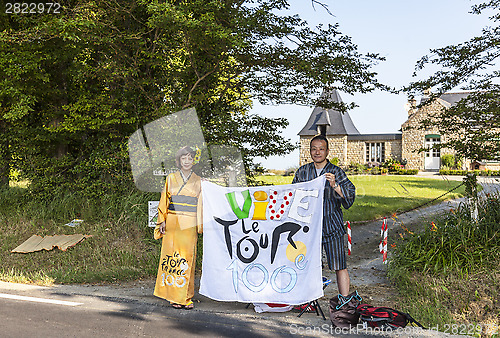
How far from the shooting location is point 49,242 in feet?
27.7

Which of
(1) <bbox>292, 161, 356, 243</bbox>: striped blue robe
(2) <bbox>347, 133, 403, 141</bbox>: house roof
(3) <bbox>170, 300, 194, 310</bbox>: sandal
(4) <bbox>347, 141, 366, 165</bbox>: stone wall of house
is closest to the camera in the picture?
(1) <bbox>292, 161, 356, 243</bbox>: striped blue robe

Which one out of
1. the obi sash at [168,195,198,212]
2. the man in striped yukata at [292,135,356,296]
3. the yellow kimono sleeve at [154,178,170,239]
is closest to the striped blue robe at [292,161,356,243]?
the man in striped yukata at [292,135,356,296]

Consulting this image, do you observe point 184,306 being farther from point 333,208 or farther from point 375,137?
point 375,137

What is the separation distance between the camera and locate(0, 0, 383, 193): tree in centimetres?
924

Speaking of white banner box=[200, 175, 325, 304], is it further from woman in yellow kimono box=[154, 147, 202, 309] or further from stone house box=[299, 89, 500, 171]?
stone house box=[299, 89, 500, 171]

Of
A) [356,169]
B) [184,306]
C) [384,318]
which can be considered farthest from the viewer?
[356,169]

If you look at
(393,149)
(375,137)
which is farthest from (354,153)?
(393,149)

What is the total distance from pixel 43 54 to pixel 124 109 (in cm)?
252

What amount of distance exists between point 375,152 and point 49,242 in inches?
1448

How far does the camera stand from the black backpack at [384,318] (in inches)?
174

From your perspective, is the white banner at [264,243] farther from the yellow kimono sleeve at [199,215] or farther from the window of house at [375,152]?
the window of house at [375,152]

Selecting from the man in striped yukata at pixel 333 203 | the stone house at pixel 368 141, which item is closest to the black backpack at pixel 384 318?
the man in striped yukata at pixel 333 203

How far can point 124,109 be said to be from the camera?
10.1 metres

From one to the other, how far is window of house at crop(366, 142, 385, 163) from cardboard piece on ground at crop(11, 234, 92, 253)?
119ft
